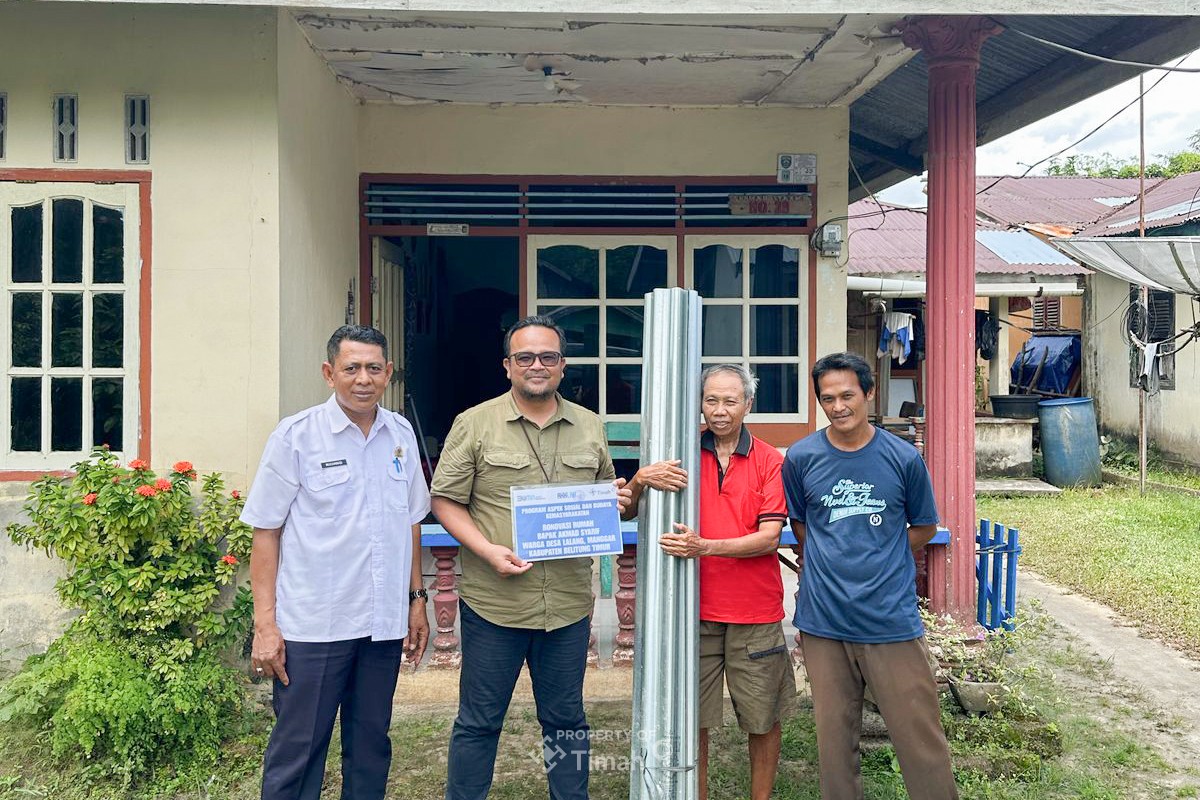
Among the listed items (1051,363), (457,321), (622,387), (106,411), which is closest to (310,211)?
(106,411)

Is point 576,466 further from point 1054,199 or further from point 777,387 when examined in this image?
point 1054,199

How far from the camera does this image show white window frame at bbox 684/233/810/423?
6.08m

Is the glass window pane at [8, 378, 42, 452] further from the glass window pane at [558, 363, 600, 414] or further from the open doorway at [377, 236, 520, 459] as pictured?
the open doorway at [377, 236, 520, 459]

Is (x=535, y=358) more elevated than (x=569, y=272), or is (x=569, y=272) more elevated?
(x=569, y=272)

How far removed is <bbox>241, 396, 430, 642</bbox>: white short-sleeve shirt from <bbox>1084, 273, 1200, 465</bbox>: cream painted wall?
1139 cm

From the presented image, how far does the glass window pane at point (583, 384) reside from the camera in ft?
20.6

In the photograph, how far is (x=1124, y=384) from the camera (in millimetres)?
12633

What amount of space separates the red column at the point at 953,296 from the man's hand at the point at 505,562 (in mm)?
2564

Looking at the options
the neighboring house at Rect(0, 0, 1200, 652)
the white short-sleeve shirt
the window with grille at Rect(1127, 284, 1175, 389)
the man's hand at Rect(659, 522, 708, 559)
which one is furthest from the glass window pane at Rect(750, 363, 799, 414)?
the window with grille at Rect(1127, 284, 1175, 389)

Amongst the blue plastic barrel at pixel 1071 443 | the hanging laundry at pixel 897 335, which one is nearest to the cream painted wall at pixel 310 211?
the hanging laundry at pixel 897 335

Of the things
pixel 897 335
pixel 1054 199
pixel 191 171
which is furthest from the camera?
pixel 1054 199

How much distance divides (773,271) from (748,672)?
12.3 feet

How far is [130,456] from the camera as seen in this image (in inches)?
164

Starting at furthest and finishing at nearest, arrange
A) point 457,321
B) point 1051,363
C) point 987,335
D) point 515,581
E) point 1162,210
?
point 1051,363, point 987,335, point 1162,210, point 457,321, point 515,581
